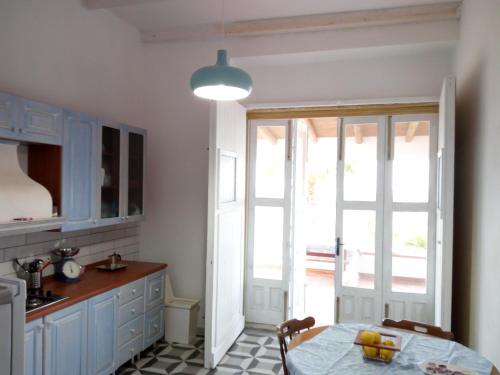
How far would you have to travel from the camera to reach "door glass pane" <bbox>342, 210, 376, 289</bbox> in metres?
3.83

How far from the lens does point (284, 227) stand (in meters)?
4.10

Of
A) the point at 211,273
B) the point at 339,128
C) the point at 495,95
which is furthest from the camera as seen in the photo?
the point at 339,128

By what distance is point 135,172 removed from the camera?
11.7 feet

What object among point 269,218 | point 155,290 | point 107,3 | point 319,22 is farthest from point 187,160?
point 319,22

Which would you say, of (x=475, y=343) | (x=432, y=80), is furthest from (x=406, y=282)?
(x=432, y=80)

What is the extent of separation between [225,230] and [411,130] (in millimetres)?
2012

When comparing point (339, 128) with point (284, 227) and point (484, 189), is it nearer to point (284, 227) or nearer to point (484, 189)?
point (284, 227)

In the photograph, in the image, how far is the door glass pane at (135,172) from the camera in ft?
11.5

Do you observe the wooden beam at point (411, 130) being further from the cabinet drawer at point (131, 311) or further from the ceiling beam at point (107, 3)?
the cabinet drawer at point (131, 311)

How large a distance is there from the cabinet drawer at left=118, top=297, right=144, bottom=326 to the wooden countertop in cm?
20

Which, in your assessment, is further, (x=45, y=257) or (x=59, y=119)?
(x=45, y=257)

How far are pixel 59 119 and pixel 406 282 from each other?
10.9 ft

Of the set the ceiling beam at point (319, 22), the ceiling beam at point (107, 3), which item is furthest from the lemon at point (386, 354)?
the ceiling beam at point (107, 3)

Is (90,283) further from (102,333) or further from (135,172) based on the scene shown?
(135,172)
